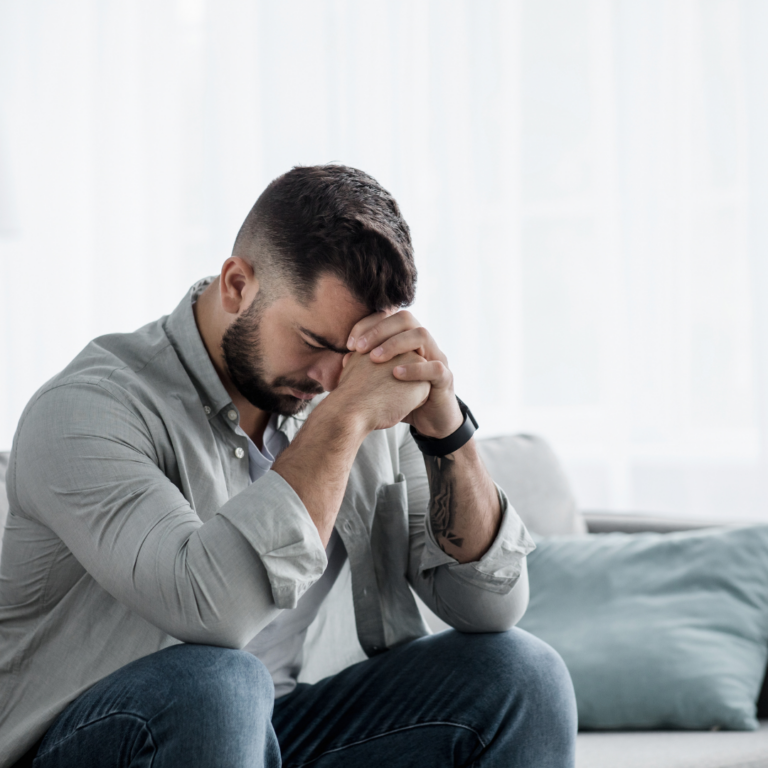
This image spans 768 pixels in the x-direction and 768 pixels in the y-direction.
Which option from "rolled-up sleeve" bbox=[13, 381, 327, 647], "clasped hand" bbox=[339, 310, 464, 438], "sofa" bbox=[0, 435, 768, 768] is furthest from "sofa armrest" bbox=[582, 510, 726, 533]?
"rolled-up sleeve" bbox=[13, 381, 327, 647]

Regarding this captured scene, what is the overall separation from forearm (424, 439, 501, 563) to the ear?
325mm

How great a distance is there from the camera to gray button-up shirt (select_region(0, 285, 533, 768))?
0.85 m

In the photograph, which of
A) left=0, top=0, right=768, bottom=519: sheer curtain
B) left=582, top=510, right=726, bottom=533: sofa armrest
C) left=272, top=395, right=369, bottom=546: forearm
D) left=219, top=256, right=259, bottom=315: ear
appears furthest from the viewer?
left=0, top=0, right=768, bottom=519: sheer curtain

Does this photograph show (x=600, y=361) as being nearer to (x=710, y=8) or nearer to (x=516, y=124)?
(x=516, y=124)

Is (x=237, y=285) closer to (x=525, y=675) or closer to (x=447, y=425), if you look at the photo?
(x=447, y=425)

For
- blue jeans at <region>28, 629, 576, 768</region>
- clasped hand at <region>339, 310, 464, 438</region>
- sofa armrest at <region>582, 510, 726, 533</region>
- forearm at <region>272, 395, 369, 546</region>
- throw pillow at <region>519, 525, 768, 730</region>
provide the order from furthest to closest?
sofa armrest at <region>582, 510, 726, 533</region>, throw pillow at <region>519, 525, 768, 730</region>, clasped hand at <region>339, 310, 464, 438</region>, forearm at <region>272, 395, 369, 546</region>, blue jeans at <region>28, 629, 576, 768</region>

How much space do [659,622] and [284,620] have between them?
2.14 ft

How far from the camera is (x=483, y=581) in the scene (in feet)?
3.56

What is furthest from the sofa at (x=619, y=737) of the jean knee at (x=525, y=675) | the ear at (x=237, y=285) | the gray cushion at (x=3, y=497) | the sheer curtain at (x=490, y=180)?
the sheer curtain at (x=490, y=180)

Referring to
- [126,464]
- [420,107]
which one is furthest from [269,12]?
[126,464]

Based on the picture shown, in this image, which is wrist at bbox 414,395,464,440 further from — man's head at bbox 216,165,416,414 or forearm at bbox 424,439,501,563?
man's head at bbox 216,165,416,414

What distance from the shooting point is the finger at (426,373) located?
102 centimetres

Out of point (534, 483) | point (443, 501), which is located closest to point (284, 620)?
point (443, 501)

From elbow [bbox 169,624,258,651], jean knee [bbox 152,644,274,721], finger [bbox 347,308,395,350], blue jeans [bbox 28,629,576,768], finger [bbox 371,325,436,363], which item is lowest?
blue jeans [bbox 28,629,576,768]
